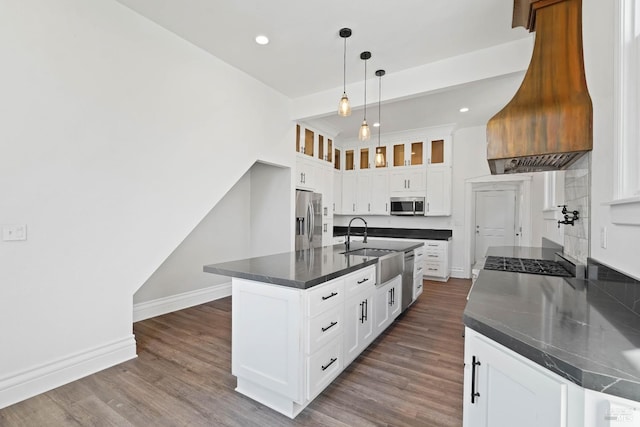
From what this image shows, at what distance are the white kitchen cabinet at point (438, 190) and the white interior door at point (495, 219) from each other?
99cm

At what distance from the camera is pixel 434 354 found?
8.77 ft

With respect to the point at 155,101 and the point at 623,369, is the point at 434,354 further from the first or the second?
the point at 155,101

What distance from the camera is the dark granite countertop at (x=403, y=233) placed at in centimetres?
583

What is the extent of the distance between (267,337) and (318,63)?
296cm

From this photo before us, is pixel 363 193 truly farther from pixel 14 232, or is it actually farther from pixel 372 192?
pixel 14 232

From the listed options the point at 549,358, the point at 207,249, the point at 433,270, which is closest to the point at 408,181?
the point at 433,270

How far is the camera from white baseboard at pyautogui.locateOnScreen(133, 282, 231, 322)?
3.50m

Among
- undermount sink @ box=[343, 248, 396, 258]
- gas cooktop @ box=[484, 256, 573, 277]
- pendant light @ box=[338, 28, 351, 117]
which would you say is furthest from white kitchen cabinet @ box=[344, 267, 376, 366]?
pendant light @ box=[338, 28, 351, 117]

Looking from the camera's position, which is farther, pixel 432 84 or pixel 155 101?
pixel 432 84

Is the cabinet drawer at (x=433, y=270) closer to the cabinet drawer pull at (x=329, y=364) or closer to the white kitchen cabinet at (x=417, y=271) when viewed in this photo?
the white kitchen cabinet at (x=417, y=271)

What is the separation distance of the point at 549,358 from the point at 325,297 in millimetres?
1320

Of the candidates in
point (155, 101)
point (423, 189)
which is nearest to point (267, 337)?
point (155, 101)

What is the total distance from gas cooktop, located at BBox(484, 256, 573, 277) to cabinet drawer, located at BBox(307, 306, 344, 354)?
1138 mm

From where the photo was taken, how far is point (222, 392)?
2076mm
